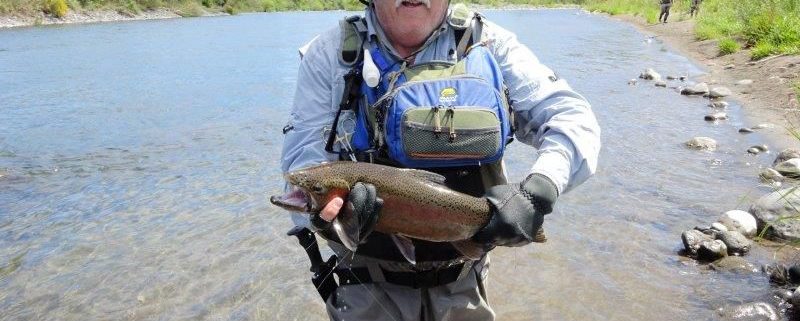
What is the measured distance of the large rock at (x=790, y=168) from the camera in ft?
28.1

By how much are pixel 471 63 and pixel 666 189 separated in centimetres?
650

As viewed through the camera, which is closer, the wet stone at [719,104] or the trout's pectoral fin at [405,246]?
the trout's pectoral fin at [405,246]

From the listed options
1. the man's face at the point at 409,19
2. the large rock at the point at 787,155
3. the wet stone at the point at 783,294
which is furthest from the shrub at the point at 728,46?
the man's face at the point at 409,19

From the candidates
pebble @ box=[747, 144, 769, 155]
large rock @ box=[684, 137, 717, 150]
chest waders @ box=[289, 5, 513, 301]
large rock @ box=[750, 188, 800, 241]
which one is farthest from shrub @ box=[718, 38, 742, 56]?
chest waders @ box=[289, 5, 513, 301]

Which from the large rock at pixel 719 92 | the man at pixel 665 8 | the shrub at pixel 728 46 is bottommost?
the man at pixel 665 8

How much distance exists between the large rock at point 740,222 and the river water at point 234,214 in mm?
434

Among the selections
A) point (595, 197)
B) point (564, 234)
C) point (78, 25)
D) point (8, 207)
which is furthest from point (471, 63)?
point (78, 25)

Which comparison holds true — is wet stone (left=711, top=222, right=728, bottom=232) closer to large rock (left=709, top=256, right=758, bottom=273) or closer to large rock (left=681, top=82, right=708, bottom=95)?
large rock (left=709, top=256, right=758, bottom=273)

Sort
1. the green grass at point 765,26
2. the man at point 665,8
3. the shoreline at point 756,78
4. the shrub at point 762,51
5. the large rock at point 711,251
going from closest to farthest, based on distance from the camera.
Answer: the large rock at point 711,251 < the shoreline at point 756,78 < the green grass at point 765,26 < the shrub at point 762,51 < the man at point 665,8

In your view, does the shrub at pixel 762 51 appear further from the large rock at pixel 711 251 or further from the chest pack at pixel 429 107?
the chest pack at pixel 429 107

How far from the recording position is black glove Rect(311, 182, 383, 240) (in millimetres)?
2793

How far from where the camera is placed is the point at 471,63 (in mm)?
3166

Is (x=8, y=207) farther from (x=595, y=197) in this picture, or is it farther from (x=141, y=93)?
(x=141, y=93)

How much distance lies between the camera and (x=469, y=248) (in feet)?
10.1
